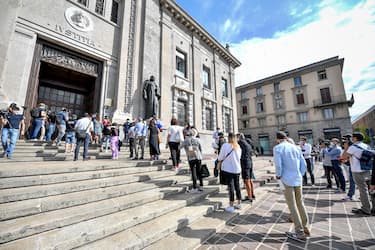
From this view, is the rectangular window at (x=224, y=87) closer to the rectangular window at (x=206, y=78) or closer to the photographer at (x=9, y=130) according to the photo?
the rectangular window at (x=206, y=78)

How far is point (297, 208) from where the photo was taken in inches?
111

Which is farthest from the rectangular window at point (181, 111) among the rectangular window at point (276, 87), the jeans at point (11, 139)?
the rectangular window at point (276, 87)

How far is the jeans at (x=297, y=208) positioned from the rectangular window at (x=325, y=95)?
3009 cm

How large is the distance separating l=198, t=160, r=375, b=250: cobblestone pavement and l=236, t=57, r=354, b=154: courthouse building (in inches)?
1032

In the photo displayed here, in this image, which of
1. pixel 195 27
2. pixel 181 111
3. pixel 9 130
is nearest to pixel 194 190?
pixel 9 130

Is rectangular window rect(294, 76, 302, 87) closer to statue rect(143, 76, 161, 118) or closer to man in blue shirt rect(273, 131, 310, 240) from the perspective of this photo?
statue rect(143, 76, 161, 118)

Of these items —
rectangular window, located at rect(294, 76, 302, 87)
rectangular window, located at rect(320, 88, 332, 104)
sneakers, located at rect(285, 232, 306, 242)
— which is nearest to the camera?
sneakers, located at rect(285, 232, 306, 242)

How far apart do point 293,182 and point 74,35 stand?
11.2 m

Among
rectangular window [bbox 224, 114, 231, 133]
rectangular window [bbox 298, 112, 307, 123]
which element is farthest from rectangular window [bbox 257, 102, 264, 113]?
rectangular window [bbox 224, 114, 231, 133]

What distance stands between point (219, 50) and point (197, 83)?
664 cm

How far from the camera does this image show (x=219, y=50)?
18.0 metres

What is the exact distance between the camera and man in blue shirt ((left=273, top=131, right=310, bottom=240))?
2.70 meters

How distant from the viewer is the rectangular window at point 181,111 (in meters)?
12.7

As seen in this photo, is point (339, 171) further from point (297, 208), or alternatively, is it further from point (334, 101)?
point (334, 101)
